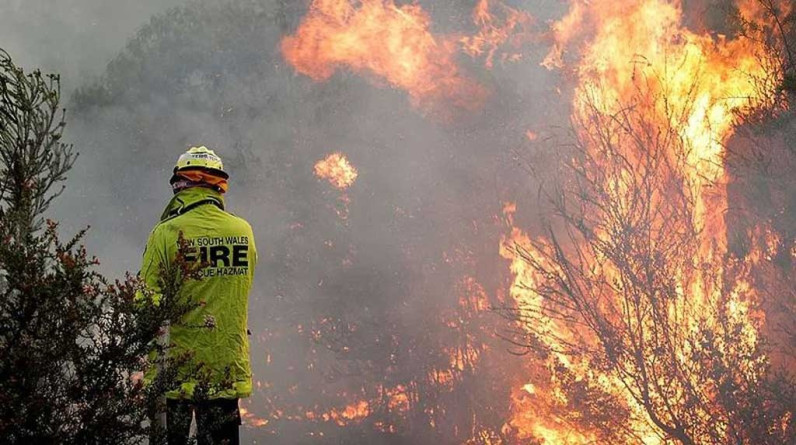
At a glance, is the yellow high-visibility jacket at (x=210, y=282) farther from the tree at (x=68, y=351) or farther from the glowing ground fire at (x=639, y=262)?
the glowing ground fire at (x=639, y=262)

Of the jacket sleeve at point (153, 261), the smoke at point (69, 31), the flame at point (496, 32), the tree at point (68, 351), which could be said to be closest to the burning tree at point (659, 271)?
the flame at point (496, 32)

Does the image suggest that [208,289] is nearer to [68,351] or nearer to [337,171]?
[68,351]

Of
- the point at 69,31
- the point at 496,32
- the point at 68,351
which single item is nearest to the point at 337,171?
the point at 496,32

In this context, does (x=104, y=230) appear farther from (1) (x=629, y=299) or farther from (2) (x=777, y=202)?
(2) (x=777, y=202)

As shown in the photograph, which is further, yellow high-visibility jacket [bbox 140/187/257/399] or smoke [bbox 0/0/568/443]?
smoke [bbox 0/0/568/443]

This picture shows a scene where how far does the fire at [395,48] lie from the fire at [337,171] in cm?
150

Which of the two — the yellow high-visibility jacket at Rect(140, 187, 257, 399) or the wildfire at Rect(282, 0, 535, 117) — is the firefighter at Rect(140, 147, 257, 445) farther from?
the wildfire at Rect(282, 0, 535, 117)

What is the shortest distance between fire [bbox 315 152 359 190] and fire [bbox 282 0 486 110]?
4.92 ft

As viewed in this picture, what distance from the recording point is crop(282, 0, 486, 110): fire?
11133 millimetres

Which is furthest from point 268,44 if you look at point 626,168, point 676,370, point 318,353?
point 676,370

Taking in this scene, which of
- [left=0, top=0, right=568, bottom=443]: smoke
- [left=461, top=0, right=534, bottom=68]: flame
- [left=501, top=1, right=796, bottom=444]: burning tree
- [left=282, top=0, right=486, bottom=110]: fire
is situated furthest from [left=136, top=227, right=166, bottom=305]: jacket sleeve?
[left=461, top=0, right=534, bottom=68]: flame

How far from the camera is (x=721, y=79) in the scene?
24.2 feet

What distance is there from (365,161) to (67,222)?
5.01m

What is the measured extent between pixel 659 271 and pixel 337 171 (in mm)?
6864
